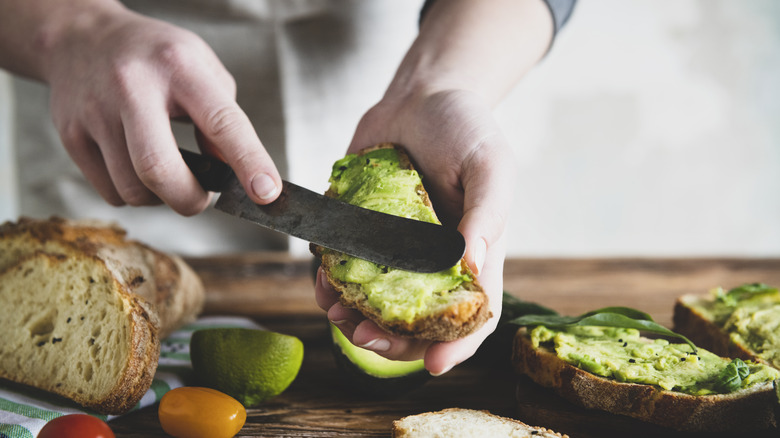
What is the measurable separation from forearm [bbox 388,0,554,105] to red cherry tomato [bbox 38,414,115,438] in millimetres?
1432

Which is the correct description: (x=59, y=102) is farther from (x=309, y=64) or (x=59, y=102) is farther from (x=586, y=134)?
(x=586, y=134)

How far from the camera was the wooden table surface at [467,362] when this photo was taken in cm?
176

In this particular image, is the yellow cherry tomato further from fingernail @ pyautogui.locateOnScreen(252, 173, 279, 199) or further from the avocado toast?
the avocado toast

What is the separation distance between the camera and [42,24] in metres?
2.29

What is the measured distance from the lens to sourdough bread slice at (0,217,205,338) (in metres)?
2.10

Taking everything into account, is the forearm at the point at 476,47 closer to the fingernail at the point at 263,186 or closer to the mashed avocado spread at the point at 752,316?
the fingernail at the point at 263,186

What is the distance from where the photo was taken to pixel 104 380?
69.1 inches

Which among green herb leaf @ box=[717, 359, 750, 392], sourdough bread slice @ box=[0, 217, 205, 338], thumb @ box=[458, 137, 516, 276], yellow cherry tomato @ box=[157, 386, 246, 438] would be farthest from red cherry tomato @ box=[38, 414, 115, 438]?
green herb leaf @ box=[717, 359, 750, 392]

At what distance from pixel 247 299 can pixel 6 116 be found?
12.7 ft

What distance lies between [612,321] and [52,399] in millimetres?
1750

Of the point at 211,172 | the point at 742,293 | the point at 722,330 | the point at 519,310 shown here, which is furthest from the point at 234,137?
the point at 742,293

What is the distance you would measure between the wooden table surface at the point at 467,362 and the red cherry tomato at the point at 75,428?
29 centimetres

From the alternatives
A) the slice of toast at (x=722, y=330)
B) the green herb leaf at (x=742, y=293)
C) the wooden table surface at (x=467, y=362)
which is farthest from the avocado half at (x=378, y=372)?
the green herb leaf at (x=742, y=293)

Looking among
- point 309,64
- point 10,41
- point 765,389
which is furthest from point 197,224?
point 765,389
